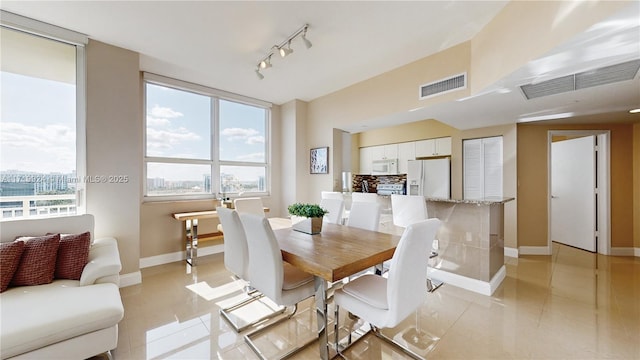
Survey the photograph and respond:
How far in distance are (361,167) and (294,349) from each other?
5210 millimetres

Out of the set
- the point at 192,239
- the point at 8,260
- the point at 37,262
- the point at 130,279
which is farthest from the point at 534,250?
the point at 8,260

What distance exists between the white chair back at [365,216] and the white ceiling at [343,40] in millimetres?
1636

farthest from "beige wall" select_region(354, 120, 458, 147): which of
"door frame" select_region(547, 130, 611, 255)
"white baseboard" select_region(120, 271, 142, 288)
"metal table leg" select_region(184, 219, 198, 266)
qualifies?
"white baseboard" select_region(120, 271, 142, 288)

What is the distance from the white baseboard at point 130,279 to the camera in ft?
9.58

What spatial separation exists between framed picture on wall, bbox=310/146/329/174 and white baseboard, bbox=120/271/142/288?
→ 310cm

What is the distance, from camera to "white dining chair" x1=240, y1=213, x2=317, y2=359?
5.34 ft

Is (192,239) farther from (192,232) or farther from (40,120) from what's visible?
(40,120)

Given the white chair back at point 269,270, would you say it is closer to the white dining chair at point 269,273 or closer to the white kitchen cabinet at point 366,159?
the white dining chair at point 269,273

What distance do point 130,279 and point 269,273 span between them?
2.41 m

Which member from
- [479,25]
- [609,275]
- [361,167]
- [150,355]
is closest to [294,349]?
[150,355]

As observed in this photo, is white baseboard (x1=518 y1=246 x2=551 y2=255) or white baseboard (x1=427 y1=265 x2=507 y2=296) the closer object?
white baseboard (x1=427 y1=265 x2=507 y2=296)

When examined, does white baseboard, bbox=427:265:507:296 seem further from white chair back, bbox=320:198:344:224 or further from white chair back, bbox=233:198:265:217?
white chair back, bbox=233:198:265:217

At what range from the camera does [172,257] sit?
378cm

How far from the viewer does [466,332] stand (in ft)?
6.66
